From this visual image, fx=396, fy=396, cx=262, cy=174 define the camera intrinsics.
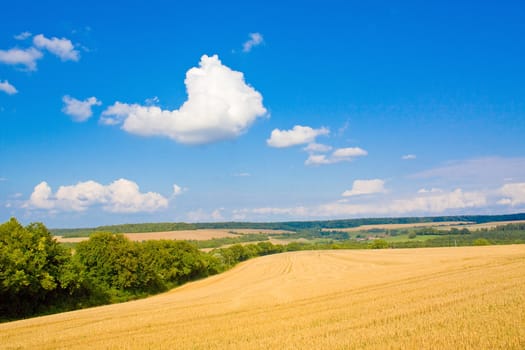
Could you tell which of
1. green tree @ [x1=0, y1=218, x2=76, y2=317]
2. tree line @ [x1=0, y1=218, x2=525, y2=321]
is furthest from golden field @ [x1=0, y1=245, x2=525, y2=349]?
tree line @ [x1=0, y1=218, x2=525, y2=321]

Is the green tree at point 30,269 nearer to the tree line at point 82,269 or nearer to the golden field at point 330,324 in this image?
the tree line at point 82,269

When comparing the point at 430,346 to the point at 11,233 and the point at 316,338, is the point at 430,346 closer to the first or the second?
the point at 316,338

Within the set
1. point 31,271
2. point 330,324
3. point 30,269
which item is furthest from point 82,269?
point 330,324

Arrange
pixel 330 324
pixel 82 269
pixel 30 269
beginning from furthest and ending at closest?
1. pixel 82 269
2. pixel 30 269
3. pixel 330 324

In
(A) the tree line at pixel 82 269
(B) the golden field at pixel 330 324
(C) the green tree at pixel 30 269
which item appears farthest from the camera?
(A) the tree line at pixel 82 269

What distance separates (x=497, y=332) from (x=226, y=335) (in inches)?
346

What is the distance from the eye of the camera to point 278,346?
39.4 feet

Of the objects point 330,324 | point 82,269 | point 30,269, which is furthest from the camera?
point 82,269

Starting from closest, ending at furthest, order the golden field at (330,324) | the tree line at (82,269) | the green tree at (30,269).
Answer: the golden field at (330,324) < the green tree at (30,269) < the tree line at (82,269)

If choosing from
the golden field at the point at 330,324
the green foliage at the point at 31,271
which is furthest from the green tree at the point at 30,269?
the golden field at the point at 330,324

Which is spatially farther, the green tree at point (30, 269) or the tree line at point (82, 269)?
the tree line at point (82, 269)

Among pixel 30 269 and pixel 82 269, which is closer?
pixel 30 269

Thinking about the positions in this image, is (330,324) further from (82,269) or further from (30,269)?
(82,269)

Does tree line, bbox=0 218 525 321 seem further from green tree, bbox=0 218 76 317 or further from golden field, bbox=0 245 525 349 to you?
golden field, bbox=0 245 525 349
